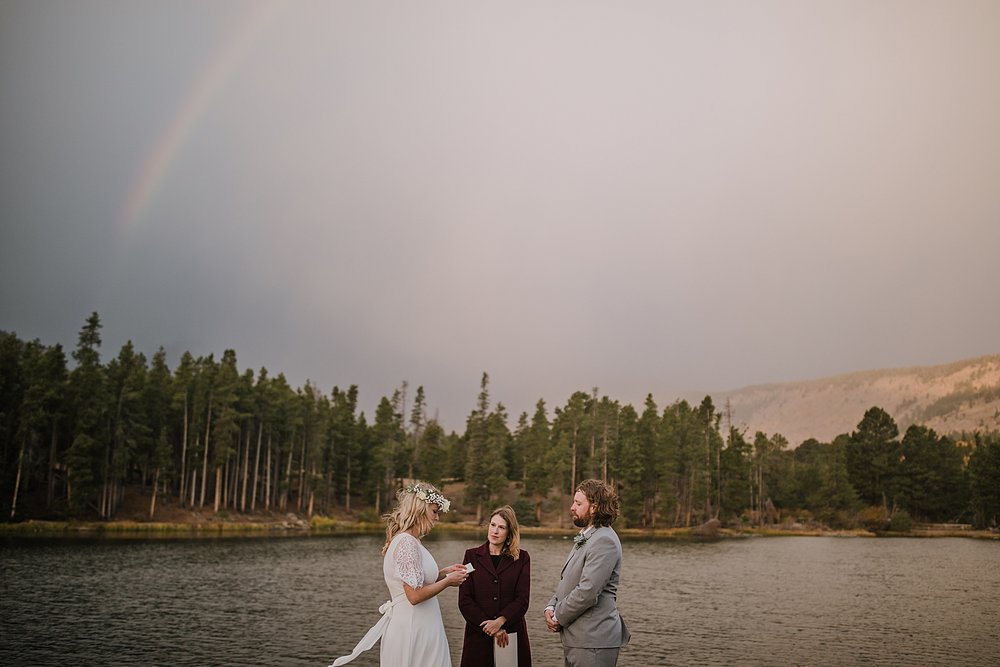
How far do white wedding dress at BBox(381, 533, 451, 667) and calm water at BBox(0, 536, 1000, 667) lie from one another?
1266 cm

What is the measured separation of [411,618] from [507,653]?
1186 millimetres

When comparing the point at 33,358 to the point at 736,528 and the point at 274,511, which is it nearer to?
the point at 274,511

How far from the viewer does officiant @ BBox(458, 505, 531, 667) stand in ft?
25.5

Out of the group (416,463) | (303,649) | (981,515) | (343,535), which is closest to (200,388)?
(343,535)

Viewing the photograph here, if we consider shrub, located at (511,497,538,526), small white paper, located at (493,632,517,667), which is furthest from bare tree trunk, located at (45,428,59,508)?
small white paper, located at (493,632,517,667)

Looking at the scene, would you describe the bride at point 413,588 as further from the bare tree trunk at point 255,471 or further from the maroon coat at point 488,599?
the bare tree trunk at point 255,471

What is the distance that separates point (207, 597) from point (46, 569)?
11.5m

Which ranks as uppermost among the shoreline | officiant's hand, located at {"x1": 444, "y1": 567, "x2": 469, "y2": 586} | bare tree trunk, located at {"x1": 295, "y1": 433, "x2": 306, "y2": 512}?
officiant's hand, located at {"x1": 444, "y1": 567, "x2": 469, "y2": 586}

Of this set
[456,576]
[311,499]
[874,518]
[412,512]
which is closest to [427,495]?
[412,512]

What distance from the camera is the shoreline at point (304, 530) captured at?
192ft

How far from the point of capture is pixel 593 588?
22.6ft

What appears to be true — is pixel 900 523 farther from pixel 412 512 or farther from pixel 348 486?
pixel 412 512

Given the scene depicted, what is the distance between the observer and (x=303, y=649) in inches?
793

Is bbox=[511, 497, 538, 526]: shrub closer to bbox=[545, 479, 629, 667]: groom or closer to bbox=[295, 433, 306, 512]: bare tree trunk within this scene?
bbox=[295, 433, 306, 512]: bare tree trunk
